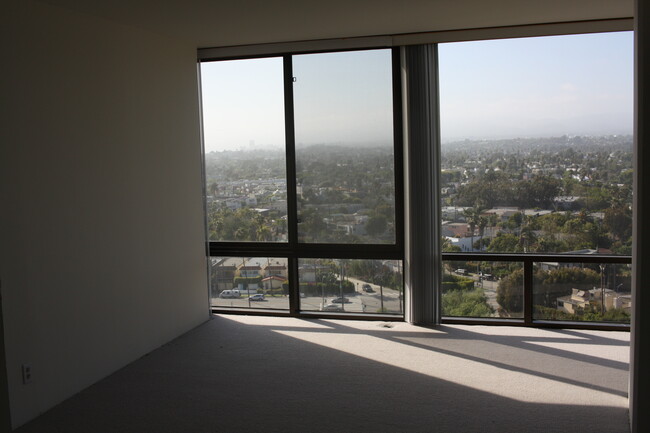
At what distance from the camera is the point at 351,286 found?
5875 millimetres

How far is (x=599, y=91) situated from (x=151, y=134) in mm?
3995

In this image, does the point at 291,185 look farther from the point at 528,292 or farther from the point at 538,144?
the point at 528,292

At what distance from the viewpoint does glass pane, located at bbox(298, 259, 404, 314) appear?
577 cm

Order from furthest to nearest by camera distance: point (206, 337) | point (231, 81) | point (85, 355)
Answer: point (231, 81) → point (206, 337) → point (85, 355)

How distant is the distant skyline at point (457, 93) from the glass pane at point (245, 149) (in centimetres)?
1

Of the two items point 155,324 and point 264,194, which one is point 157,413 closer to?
point 155,324

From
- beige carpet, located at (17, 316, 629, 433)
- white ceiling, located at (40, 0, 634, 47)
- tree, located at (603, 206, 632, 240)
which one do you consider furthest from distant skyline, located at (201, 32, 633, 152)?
beige carpet, located at (17, 316, 629, 433)

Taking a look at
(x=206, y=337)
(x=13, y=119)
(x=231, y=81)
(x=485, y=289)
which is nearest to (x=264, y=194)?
(x=231, y=81)

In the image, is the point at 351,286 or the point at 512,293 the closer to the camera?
the point at 512,293

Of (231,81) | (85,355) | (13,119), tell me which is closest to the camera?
(13,119)

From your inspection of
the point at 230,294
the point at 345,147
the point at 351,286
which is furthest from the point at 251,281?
the point at 345,147

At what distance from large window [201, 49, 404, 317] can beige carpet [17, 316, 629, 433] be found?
0.60 m

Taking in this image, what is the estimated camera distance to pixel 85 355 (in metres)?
4.14

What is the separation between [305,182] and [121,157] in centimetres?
193
